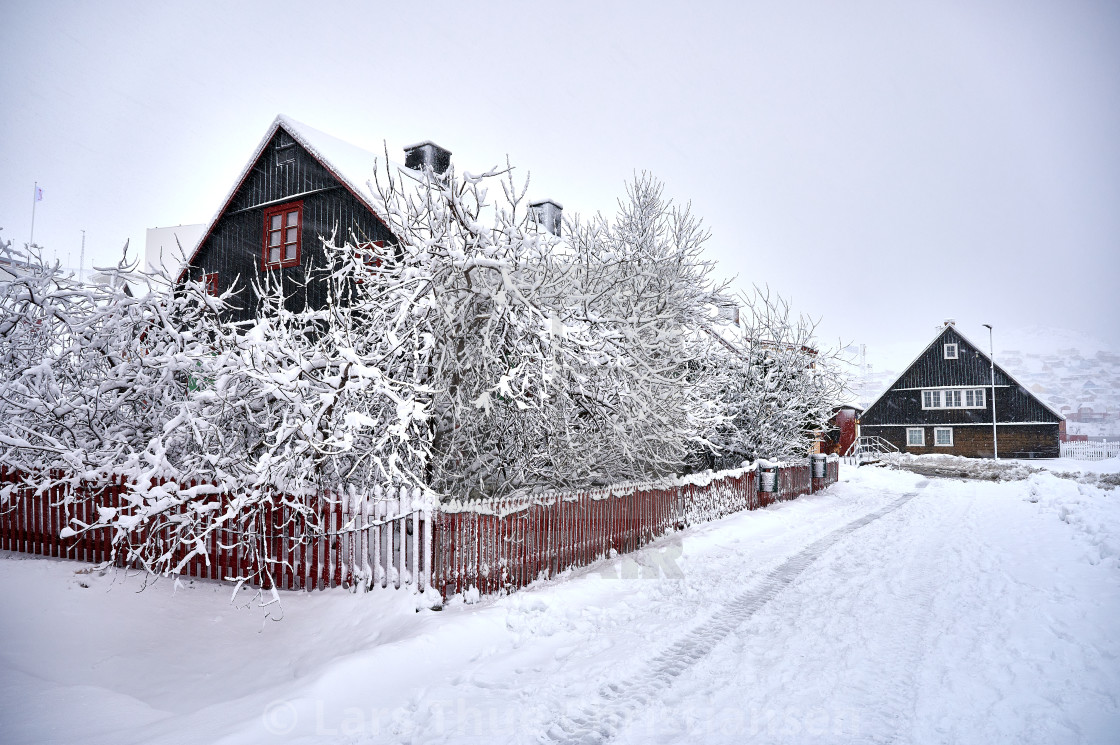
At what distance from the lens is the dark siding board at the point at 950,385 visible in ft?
131

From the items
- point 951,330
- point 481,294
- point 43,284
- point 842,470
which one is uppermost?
point 951,330

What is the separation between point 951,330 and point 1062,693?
4510 cm

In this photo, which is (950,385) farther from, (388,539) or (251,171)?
(388,539)

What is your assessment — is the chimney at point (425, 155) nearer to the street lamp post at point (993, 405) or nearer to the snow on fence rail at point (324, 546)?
the snow on fence rail at point (324, 546)

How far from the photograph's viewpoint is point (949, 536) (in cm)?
1173

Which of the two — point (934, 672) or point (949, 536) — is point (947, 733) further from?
point (949, 536)

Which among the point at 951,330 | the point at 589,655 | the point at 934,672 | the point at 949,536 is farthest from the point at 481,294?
the point at 951,330

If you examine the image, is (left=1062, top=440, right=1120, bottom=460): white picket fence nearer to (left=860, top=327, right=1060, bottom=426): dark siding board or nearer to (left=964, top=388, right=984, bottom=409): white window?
(left=860, top=327, right=1060, bottom=426): dark siding board

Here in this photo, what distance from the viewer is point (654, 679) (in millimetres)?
5051

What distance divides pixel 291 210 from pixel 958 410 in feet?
144

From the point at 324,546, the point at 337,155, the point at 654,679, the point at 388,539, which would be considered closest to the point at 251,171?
the point at 337,155

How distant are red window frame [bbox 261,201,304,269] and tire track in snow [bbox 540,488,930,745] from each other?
16510mm

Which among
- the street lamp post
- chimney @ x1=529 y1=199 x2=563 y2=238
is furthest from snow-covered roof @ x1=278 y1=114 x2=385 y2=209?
the street lamp post

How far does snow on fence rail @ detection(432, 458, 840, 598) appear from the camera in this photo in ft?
22.6
